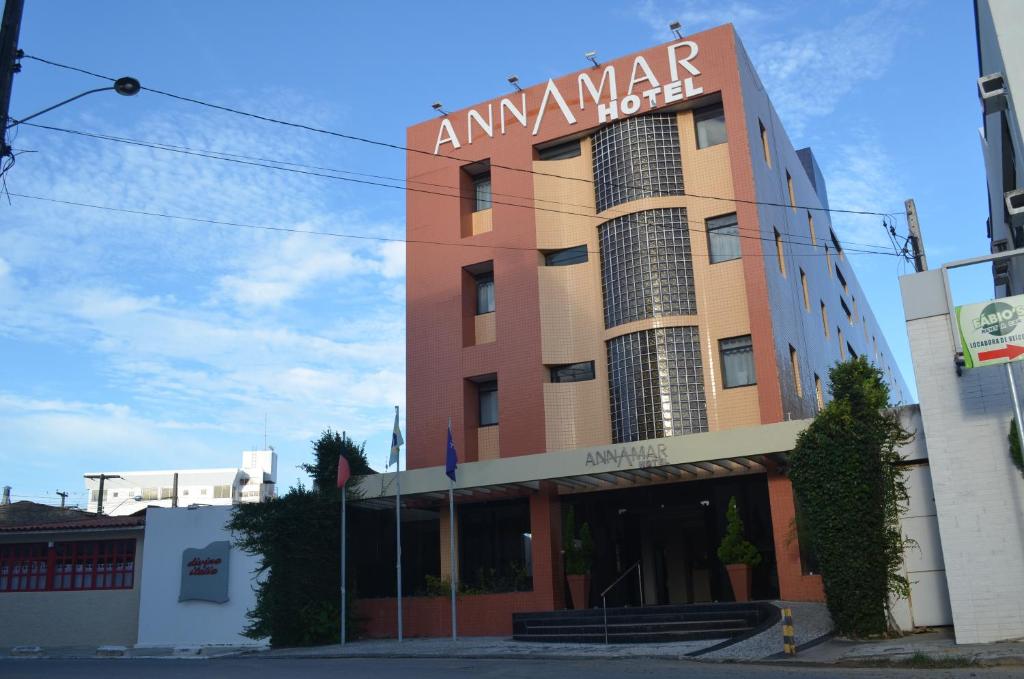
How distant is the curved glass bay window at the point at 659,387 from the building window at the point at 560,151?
674 cm

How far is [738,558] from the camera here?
23.3 metres

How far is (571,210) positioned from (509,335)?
175 inches

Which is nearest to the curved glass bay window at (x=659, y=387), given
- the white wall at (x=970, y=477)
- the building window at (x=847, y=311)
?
the white wall at (x=970, y=477)

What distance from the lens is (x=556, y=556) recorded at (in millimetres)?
26438

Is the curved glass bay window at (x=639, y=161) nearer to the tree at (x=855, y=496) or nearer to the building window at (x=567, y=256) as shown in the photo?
A: the building window at (x=567, y=256)

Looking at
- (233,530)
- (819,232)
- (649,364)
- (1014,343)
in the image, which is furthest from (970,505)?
(819,232)

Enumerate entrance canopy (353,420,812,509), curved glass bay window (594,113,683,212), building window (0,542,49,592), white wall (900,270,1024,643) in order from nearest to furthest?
white wall (900,270,1024,643)
entrance canopy (353,420,812,509)
curved glass bay window (594,113,683,212)
building window (0,542,49,592)

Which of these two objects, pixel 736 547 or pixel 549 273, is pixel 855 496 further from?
pixel 549 273

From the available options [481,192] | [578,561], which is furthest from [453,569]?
[481,192]

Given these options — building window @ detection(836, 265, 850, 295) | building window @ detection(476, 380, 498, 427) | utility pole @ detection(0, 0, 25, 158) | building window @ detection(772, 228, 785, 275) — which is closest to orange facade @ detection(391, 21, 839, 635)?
building window @ detection(476, 380, 498, 427)

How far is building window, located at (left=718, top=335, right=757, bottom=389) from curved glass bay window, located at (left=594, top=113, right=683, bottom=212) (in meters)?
4.89

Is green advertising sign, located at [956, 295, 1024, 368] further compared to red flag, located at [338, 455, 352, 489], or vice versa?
red flag, located at [338, 455, 352, 489]

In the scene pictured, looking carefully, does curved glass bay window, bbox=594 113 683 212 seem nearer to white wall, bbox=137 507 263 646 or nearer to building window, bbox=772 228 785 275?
building window, bbox=772 228 785 275

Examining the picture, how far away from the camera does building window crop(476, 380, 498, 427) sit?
29828mm
